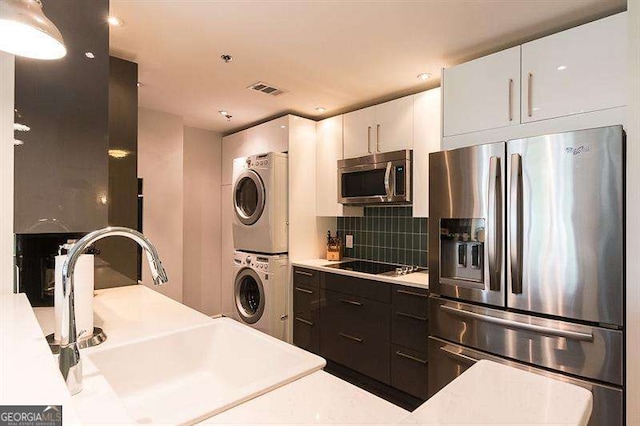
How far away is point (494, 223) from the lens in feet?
5.99

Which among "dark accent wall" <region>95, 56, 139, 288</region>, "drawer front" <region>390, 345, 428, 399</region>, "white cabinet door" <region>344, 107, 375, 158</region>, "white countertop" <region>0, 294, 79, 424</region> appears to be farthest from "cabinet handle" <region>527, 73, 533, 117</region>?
"dark accent wall" <region>95, 56, 139, 288</region>

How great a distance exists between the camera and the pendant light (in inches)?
33.8

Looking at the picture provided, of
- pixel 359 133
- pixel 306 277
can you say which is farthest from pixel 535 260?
pixel 306 277

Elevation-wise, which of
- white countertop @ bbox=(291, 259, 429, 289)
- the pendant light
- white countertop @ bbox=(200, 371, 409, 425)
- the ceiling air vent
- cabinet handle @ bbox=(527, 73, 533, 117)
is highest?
the ceiling air vent

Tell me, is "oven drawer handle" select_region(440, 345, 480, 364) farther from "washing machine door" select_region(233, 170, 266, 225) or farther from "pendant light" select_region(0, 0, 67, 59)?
"pendant light" select_region(0, 0, 67, 59)

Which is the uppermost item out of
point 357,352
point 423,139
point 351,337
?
point 423,139

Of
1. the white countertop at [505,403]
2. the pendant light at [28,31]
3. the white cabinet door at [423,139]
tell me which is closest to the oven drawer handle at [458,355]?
the white cabinet door at [423,139]

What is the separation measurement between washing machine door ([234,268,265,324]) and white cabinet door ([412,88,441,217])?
1.75 metres

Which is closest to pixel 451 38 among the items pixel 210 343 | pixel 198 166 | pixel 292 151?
pixel 292 151

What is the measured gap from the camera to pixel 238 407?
0.82 m

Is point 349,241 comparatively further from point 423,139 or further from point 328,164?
point 423,139

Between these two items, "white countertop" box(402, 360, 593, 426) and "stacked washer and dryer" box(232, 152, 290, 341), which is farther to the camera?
"stacked washer and dryer" box(232, 152, 290, 341)

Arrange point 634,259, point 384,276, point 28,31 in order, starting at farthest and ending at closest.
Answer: point 384,276 < point 634,259 < point 28,31

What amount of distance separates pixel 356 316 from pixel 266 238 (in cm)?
115
